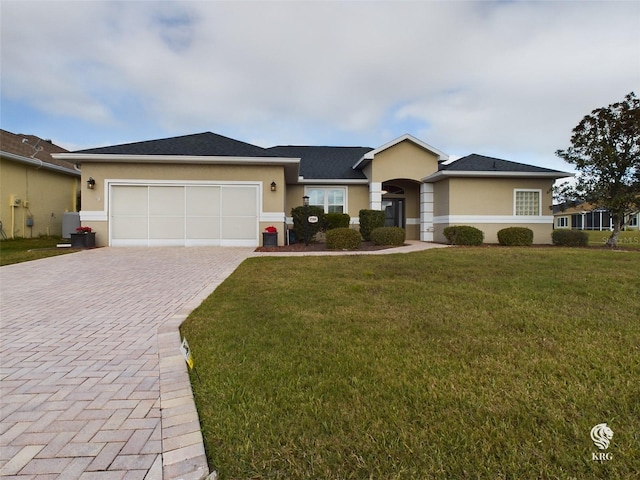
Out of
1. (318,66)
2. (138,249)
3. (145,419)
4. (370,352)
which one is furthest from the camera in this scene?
(318,66)

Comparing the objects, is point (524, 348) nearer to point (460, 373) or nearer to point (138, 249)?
point (460, 373)

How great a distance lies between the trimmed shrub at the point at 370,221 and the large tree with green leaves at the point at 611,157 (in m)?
7.44

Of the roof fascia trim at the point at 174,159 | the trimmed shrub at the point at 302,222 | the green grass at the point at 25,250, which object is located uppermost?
the roof fascia trim at the point at 174,159

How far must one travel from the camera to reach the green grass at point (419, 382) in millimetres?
1636

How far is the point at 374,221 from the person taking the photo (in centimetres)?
1407

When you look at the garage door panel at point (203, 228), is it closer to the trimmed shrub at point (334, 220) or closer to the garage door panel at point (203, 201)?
the garage door panel at point (203, 201)

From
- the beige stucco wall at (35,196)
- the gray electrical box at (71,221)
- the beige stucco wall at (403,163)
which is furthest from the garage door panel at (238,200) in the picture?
the beige stucco wall at (35,196)

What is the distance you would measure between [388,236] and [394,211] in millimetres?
5371

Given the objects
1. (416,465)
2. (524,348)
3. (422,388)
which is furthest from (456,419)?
Answer: (524,348)

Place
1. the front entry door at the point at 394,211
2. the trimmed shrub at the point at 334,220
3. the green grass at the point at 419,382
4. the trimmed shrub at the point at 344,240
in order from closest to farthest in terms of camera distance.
A: the green grass at the point at 419,382
the trimmed shrub at the point at 344,240
the trimmed shrub at the point at 334,220
the front entry door at the point at 394,211

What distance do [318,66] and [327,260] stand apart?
9.58 m

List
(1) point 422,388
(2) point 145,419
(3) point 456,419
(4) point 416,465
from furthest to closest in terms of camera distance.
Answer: (1) point 422,388 < (2) point 145,419 < (3) point 456,419 < (4) point 416,465

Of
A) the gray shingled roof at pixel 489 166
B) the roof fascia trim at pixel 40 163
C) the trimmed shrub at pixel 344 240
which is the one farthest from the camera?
the gray shingled roof at pixel 489 166

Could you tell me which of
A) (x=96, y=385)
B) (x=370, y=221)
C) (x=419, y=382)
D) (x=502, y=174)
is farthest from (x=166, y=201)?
(x=502, y=174)
